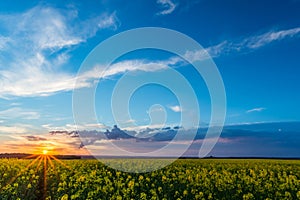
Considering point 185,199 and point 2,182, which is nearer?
point 185,199

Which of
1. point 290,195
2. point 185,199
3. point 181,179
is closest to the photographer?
point 290,195

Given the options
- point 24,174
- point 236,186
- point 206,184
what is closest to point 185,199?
point 206,184

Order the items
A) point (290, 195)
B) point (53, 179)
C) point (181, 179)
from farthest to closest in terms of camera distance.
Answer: point (53, 179)
point (181, 179)
point (290, 195)

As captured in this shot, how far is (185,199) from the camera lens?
59.3 ft

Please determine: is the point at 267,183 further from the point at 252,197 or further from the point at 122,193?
the point at 122,193

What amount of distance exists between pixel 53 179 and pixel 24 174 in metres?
2.22

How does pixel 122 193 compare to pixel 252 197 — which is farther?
pixel 122 193

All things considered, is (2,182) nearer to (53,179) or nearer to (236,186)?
(53,179)

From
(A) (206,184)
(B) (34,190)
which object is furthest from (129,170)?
(A) (206,184)

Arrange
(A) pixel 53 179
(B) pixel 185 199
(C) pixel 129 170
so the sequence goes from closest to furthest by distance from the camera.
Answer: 1. (B) pixel 185 199
2. (A) pixel 53 179
3. (C) pixel 129 170

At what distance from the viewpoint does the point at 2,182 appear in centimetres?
2434

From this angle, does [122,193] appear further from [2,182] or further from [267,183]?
[2,182]

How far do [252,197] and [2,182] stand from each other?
1492 centimetres

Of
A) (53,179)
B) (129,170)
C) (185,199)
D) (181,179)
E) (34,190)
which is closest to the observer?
(185,199)
